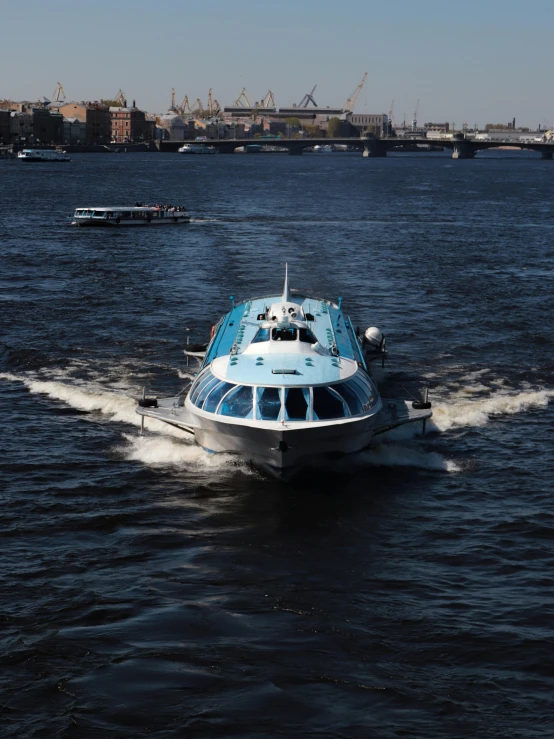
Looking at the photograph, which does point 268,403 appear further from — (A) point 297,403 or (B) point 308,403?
(B) point 308,403

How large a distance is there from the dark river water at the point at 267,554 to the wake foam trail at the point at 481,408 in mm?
130

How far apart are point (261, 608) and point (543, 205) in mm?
125580

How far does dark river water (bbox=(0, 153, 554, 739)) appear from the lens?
19.3 m

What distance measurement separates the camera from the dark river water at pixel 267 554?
63.3 feet

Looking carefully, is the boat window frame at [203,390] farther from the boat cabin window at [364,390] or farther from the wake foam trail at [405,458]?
the wake foam trail at [405,458]

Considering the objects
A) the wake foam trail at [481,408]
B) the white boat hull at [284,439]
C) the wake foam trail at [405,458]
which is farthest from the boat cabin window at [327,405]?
the wake foam trail at [481,408]

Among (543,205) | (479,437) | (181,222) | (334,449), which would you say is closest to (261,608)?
→ (334,449)

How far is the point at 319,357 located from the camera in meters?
31.0

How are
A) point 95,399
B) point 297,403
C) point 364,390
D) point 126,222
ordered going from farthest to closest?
point 126,222, point 95,399, point 364,390, point 297,403

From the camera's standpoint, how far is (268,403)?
2842 centimetres

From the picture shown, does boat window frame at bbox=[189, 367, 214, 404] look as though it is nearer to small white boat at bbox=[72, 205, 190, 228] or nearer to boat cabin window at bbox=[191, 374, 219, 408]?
boat cabin window at bbox=[191, 374, 219, 408]

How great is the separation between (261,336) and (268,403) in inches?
174

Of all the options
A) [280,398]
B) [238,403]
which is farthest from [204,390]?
[280,398]

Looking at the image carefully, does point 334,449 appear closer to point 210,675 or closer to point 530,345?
point 210,675
